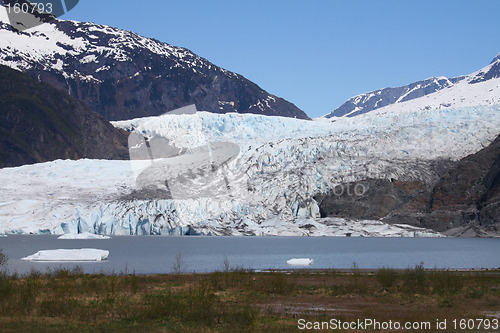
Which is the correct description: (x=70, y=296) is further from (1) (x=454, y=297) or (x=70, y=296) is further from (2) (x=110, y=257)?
(2) (x=110, y=257)

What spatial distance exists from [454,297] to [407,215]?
64328 millimetres

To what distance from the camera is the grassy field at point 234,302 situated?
18016mm

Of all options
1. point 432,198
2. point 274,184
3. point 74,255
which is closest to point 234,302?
point 74,255

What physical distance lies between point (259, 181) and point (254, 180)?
1264 millimetres

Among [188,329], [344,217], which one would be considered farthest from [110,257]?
[344,217]

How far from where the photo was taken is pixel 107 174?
3720 inches

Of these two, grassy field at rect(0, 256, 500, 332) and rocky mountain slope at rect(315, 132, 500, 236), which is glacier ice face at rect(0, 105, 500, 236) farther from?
grassy field at rect(0, 256, 500, 332)

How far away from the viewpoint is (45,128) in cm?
16612

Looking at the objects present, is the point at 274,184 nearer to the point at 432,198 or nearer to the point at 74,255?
the point at 432,198

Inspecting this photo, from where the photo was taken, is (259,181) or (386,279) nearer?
(386,279)

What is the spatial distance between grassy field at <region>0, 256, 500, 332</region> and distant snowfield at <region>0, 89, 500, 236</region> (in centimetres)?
4797

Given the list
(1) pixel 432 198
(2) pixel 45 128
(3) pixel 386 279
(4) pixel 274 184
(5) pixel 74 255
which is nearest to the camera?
(3) pixel 386 279

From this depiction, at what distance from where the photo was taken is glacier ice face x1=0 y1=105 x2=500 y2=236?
3073 inches

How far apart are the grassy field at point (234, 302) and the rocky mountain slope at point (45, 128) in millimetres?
129239
